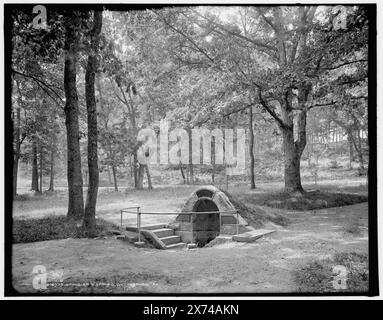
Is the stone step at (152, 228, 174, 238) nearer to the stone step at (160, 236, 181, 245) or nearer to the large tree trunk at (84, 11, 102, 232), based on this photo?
the stone step at (160, 236, 181, 245)

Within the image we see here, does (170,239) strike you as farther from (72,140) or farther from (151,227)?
(72,140)

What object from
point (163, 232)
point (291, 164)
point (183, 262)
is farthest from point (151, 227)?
point (291, 164)

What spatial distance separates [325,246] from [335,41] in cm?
481

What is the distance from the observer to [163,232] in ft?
33.3

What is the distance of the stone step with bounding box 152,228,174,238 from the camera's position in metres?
9.91

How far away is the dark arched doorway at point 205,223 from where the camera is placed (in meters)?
10.4

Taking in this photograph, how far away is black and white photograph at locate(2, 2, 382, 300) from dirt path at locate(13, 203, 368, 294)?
36 millimetres

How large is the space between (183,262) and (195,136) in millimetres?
9091

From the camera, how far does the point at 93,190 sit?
30.3ft

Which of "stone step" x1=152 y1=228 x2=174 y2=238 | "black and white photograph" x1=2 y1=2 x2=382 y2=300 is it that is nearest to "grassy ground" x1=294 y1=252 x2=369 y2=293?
"black and white photograph" x1=2 y1=2 x2=382 y2=300
